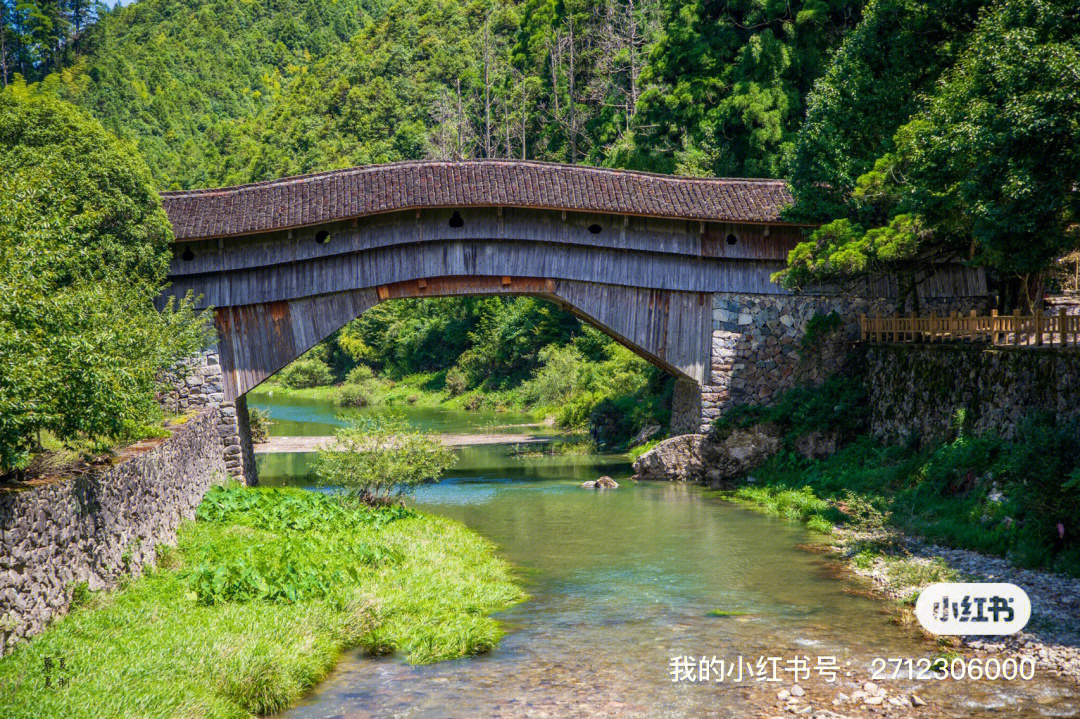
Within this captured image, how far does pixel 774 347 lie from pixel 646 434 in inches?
244

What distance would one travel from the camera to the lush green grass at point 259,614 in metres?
7.39

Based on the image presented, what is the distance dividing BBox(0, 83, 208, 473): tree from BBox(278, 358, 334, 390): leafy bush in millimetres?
37665

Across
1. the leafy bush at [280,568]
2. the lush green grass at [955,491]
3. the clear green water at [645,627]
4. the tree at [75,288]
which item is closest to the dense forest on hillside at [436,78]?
the lush green grass at [955,491]

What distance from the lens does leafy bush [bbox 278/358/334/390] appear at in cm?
5662

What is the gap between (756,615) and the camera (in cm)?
1118

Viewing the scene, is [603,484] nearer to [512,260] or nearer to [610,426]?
[512,260]

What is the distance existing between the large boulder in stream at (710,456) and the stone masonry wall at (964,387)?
2338mm

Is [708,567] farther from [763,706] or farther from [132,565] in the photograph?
[132,565]

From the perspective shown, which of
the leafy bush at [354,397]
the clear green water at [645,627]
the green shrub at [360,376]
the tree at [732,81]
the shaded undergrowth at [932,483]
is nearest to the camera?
the clear green water at [645,627]

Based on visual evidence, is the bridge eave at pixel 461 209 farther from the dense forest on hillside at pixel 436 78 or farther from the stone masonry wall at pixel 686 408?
the dense forest on hillside at pixel 436 78

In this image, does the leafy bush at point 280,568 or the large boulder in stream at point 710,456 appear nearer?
the leafy bush at point 280,568

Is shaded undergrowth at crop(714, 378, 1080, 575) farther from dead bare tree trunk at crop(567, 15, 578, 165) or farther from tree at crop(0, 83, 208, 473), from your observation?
dead bare tree trunk at crop(567, 15, 578, 165)

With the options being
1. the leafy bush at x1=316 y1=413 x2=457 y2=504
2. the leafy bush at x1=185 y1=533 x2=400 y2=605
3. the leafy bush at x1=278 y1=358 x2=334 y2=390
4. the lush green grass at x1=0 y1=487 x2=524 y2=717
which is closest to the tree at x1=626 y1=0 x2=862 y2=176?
the leafy bush at x1=316 y1=413 x2=457 y2=504

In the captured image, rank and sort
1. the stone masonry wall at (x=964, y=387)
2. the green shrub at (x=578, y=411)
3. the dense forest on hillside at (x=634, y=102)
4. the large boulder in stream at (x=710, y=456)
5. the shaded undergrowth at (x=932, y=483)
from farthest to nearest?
the green shrub at (x=578, y=411)
the large boulder in stream at (x=710, y=456)
the stone masonry wall at (x=964, y=387)
the dense forest on hillside at (x=634, y=102)
the shaded undergrowth at (x=932, y=483)
